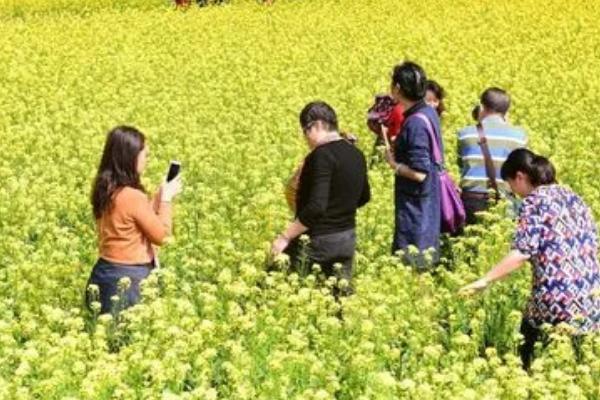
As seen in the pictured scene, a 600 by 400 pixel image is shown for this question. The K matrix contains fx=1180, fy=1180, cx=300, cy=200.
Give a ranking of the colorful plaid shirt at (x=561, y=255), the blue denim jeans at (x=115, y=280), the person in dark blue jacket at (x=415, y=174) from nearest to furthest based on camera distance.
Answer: the colorful plaid shirt at (x=561, y=255)
the blue denim jeans at (x=115, y=280)
the person in dark blue jacket at (x=415, y=174)

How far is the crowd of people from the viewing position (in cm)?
626

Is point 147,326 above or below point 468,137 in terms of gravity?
below

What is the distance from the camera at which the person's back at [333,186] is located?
691 cm

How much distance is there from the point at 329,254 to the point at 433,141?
40.4 inches

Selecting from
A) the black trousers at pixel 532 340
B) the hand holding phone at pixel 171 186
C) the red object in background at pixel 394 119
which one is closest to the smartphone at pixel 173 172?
the hand holding phone at pixel 171 186

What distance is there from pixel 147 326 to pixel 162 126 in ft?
26.5

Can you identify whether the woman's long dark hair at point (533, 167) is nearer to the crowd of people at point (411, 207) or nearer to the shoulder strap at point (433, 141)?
the crowd of people at point (411, 207)

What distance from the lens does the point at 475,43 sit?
71.7 ft

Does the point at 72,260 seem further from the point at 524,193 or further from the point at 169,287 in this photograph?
the point at 524,193

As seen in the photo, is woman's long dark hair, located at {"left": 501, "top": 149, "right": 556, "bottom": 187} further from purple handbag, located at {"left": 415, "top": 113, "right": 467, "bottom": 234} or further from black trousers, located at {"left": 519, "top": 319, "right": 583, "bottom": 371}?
purple handbag, located at {"left": 415, "top": 113, "right": 467, "bottom": 234}

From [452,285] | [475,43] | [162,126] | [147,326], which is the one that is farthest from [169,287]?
[475,43]

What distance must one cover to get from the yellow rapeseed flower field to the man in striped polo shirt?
288 millimetres

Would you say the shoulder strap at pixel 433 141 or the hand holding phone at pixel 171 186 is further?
the shoulder strap at pixel 433 141

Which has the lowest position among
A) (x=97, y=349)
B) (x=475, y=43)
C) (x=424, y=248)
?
(x=97, y=349)
